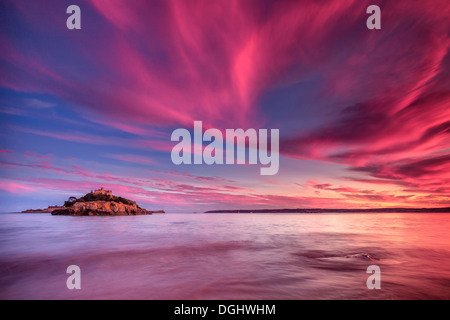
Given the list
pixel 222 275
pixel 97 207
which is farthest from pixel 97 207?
pixel 222 275

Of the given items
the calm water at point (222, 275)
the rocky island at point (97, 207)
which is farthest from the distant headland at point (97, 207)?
the calm water at point (222, 275)

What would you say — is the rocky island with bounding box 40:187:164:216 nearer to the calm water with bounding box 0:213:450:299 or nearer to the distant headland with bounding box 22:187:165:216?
the distant headland with bounding box 22:187:165:216

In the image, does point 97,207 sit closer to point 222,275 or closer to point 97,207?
point 97,207

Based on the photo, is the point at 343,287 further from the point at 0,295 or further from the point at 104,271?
the point at 0,295

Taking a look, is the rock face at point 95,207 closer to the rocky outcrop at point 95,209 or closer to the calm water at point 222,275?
the rocky outcrop at point 95,209

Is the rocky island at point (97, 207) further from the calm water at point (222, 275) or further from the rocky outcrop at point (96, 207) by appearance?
the calm water at point (222, 275)

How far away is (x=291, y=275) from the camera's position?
9320 mm

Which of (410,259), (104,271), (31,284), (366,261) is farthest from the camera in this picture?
(410,259)

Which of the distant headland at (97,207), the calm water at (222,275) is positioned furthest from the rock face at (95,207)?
the calm water at (222,275)

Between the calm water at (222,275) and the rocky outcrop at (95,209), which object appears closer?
the calm water at (222,275)

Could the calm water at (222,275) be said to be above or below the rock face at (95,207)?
above
